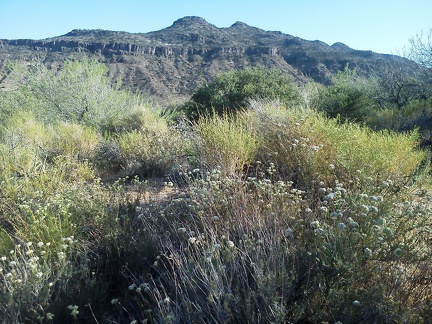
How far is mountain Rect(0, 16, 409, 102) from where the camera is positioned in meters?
48.2

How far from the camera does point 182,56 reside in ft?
196

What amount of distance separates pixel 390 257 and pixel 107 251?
2.41 metres

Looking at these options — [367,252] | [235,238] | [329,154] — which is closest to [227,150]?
[329,154]

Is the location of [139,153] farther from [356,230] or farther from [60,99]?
[60,99]

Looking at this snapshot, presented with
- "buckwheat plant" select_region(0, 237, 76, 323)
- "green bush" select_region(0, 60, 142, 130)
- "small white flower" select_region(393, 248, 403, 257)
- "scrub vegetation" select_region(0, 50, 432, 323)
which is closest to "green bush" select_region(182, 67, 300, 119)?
"green bush" select_region(0, 60, 142, 130)

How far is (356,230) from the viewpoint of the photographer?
2.52 m

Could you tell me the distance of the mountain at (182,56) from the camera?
48.2m

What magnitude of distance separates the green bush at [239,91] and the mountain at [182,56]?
28.2 metres

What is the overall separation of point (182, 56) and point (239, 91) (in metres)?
50.2

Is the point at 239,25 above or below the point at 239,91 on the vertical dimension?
above

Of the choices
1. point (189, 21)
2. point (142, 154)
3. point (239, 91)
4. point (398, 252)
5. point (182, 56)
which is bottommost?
point (142, 154)

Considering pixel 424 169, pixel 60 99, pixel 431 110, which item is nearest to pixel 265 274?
pixel 424 169

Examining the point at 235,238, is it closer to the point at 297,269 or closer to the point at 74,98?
the point at 297,269

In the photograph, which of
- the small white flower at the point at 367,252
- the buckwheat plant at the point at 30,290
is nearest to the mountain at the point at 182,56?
the buckwheat plant at the point at 30,290
